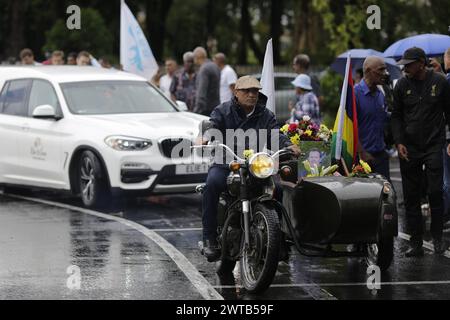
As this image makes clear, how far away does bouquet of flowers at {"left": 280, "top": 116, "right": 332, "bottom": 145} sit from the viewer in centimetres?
970

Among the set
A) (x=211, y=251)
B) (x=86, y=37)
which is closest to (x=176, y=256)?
(x=211, y=251)

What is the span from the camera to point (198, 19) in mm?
61469

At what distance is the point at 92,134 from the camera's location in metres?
13.3

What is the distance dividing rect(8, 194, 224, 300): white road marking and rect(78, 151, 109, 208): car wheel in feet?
0.53

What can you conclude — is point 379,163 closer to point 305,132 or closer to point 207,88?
point 305,132

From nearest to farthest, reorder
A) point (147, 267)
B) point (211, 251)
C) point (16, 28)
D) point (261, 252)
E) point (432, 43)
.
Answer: point (261, 252) < point (211, 251) < point (147, 267) < point (432, 43) < point (16, 28)

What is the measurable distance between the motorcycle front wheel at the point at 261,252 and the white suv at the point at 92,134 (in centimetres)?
484

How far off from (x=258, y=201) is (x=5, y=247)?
320 cm

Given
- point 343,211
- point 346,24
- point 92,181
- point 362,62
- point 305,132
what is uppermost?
point 346,24

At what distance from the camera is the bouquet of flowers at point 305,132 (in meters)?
9.70

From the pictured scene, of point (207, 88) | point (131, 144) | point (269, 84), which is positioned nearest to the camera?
point (269, 84)

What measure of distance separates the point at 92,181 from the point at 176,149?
1.12 meters

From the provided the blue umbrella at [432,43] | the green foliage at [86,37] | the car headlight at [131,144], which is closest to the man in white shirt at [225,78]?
the blue umbrella at [432,43]
